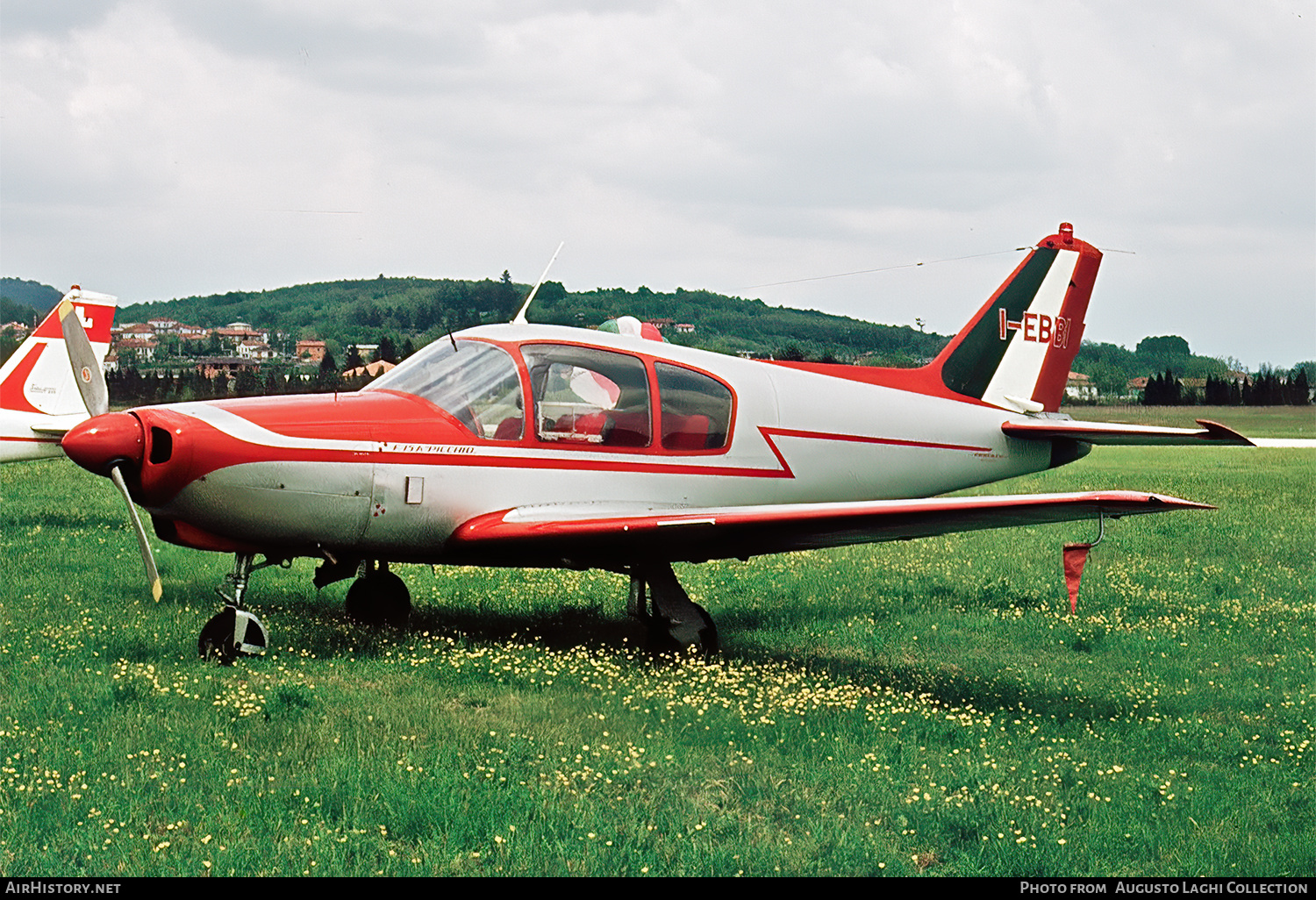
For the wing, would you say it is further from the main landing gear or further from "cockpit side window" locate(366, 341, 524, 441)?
the main landing gear

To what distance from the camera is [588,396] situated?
29.5ft

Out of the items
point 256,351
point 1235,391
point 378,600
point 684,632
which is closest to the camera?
point 684,632

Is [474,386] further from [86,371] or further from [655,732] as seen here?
[655,732]

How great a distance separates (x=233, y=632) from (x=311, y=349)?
39894mm

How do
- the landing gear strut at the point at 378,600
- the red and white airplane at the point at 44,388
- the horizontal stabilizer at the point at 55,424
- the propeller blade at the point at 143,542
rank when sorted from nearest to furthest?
the propeller blade at the point at 143,542 < the landing gear strut at the point at 378,600 < the horizontal stabilizer at the point at 55,424 < the red and white airplane at the point at 44,388

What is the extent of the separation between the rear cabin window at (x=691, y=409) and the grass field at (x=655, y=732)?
1688 millimetres

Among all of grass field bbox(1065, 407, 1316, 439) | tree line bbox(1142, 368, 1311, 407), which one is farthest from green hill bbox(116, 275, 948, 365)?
tree line bbox(1142, 368, 1311, 407)

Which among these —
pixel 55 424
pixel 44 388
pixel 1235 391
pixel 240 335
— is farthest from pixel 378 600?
pixel 1235 391

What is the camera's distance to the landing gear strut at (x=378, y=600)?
32.0 ft

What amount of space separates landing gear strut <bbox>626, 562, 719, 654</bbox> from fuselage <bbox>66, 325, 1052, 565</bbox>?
527 mm

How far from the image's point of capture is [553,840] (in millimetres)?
5156

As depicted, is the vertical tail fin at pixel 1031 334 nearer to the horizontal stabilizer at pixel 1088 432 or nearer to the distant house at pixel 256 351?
the horizontal stabilizer at pixel 1088 432

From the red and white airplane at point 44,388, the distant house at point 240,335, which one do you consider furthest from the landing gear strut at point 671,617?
the distant house at point 240,335

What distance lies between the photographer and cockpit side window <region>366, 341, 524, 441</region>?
28.3 ft
